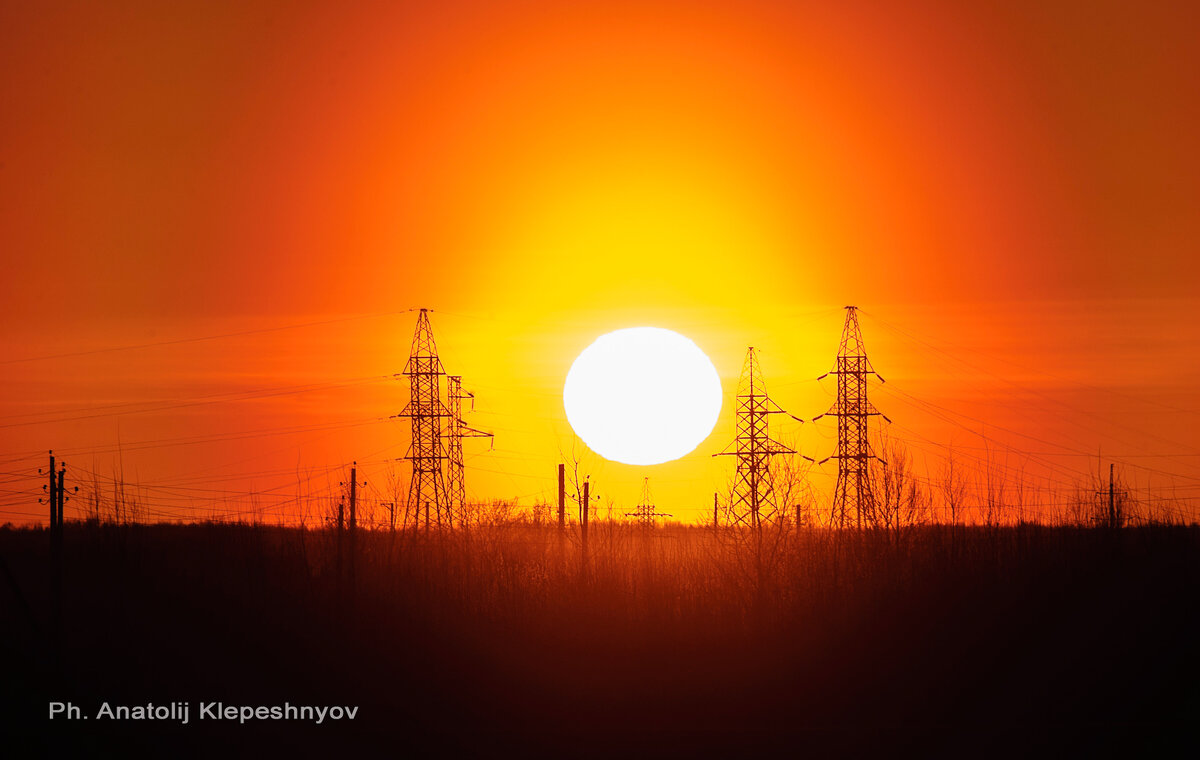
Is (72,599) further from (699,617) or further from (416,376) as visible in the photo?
(416,376)

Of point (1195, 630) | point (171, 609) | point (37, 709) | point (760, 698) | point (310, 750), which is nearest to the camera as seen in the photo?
point (310, 750)

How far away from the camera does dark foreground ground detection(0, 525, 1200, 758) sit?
16.2m

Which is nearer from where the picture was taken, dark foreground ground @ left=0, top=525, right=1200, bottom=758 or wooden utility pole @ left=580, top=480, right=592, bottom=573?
dark foreground ground @ left=0, top=525, right=1200, bottom=758

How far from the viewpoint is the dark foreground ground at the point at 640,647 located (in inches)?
639

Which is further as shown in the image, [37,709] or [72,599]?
[72,599]

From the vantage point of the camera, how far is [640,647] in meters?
22.0

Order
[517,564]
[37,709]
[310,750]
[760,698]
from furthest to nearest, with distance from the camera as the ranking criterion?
1. [517,564]
2. [760,698]
3. [37,709]
4. [310,750]

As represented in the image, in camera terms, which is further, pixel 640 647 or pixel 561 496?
pixel 561 496

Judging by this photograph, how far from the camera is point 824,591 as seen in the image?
24.4 metres

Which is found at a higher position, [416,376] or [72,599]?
[416,376]

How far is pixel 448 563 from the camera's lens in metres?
28.7

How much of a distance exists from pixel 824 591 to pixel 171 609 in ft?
43.4

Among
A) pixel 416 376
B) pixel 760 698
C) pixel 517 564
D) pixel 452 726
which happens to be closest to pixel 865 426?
pixel 416 376

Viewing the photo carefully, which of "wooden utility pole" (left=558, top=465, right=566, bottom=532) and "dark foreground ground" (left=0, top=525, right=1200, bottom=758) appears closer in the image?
"dark foreground ground" (left=0, top=525, right=1200, bottom=758)
